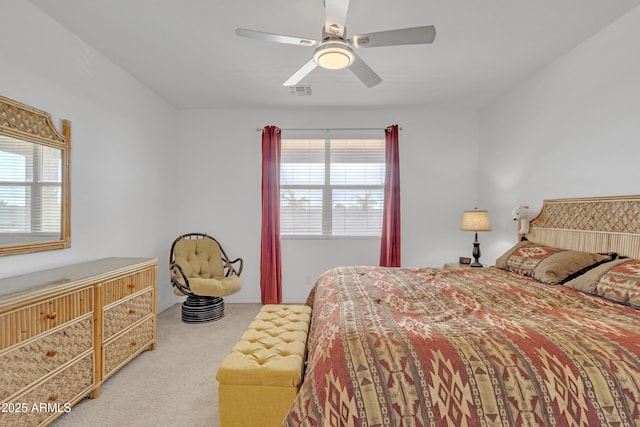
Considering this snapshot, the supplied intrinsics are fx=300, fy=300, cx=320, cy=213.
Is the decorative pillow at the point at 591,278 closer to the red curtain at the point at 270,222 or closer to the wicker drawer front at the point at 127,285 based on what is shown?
the red curtain at the point at 270,222

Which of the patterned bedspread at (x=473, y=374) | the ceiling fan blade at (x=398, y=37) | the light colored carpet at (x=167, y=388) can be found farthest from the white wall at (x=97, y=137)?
the ceiling fan blade at (x=398, y=37)

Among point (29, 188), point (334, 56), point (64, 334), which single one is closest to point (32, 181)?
point (29, 188)

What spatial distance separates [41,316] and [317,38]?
2737 millimetres

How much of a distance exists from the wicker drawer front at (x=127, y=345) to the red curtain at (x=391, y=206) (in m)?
2.86

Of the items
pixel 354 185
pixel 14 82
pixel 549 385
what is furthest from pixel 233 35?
pixel 549 385

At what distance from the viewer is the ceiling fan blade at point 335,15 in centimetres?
168

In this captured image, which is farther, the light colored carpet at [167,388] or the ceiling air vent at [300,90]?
the ceiling air vent at [300,90]

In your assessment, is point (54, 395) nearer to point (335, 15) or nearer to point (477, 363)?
point (477, 363)

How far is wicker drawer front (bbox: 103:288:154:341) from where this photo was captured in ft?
7.17

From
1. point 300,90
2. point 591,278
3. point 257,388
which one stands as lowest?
point 257,388

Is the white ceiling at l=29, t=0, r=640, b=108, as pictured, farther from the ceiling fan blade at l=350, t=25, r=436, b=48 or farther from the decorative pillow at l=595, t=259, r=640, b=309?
the decorative pillow at l=595, t=259, r=640, b=309

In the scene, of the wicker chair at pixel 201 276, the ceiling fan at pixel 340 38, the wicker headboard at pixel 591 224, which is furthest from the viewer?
the wicker chair at pixel 201 276

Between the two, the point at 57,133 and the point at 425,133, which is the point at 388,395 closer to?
the point at 57,133

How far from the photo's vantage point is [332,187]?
4.40 m
